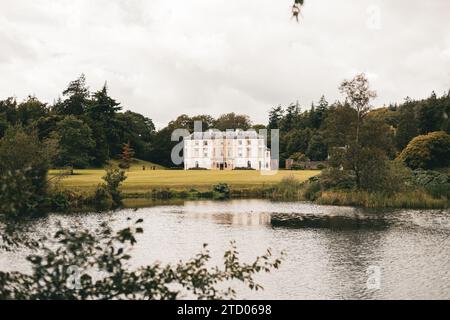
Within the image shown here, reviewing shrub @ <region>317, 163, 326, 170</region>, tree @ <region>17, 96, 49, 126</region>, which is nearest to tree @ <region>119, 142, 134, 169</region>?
tree @ <region>17, 96, 49, 126</region>

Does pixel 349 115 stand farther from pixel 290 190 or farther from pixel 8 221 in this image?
pixel 8 221

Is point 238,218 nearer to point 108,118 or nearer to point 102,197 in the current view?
point 102,197

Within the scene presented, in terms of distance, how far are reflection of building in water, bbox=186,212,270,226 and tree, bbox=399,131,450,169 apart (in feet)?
132

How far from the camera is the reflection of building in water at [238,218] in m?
32.0

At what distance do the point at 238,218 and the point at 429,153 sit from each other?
146 feet

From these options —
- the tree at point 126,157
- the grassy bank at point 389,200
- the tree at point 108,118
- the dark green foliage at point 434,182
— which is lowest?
the grassy bank at point 389,200

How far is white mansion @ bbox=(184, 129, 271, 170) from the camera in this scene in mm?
108500

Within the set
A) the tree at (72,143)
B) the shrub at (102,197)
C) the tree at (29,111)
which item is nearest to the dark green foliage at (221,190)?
the shrub at (102,197)

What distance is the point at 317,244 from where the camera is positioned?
23.9m

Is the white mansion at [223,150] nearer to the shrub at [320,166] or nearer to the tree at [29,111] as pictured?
the shrub at [320,166]

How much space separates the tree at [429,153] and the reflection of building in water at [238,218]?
40.4 metres

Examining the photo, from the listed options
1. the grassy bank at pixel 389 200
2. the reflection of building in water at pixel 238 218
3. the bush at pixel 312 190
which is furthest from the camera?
the bush at pixel 312 190

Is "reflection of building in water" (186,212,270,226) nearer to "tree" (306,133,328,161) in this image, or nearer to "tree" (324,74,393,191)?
"tree" (324,74,393,191)

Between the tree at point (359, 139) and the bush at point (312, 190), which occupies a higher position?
the tree at point (359, 139)
